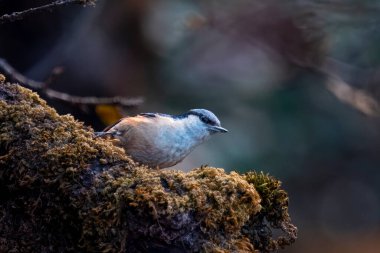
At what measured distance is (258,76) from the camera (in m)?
7.17

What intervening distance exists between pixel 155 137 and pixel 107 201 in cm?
131

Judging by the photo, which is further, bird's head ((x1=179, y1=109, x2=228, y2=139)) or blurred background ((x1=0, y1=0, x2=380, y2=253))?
blurred background ((x1=0, y1=0, x2=380, y2=253))

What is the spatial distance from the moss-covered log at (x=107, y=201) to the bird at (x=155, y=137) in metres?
0.86

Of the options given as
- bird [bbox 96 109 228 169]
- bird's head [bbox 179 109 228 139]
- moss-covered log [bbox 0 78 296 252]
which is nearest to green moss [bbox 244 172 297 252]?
moss-covered log [bbox 0 78 296 252]

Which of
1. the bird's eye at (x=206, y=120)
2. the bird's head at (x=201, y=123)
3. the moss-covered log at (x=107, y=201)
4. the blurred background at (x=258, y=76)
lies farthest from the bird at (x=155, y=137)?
the blurred background at (x=258, y=76)

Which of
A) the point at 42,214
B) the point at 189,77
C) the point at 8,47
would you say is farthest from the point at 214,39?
the point at 42,214

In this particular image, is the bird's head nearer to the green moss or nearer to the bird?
the bird

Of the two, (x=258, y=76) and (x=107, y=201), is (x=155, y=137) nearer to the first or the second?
(x=107, y=201)

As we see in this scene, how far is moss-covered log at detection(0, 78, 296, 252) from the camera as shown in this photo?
2.13 metres

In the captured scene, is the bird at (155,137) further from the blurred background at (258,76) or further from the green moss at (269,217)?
the blurred background at (258,76)

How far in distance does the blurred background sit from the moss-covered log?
313 centimetres

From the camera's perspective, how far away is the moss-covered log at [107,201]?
2133mm

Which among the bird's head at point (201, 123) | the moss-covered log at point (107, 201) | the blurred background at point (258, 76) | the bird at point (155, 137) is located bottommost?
the moss-covered log at point (107, 201)

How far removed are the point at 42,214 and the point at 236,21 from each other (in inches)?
176
